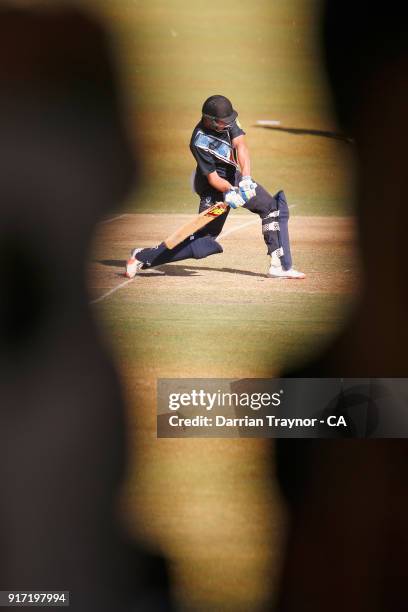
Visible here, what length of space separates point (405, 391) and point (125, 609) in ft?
4.67

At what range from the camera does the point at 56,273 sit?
10.8ft

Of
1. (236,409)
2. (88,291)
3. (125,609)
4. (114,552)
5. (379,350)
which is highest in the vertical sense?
(88,291)

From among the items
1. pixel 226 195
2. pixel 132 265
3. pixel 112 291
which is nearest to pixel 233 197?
pixel 226 195

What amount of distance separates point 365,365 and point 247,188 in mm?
850

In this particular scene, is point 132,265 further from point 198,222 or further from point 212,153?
point 212,153

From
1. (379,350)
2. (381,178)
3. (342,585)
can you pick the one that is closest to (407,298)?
(379,350)

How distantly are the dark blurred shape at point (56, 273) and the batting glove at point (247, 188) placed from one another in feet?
1.45

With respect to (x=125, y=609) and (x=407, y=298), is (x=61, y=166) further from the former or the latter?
(x=125, y=609)

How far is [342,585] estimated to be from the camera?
3375 millimetres

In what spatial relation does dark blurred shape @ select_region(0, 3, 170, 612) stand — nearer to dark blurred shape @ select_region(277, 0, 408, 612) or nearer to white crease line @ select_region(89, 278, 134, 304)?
white crease line @ select_region(89, 278, 134, 304)

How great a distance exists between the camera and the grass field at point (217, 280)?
3.29 metres

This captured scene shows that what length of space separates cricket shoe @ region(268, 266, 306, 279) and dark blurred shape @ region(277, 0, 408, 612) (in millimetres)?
263

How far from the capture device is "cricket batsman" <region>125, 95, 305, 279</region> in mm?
3324

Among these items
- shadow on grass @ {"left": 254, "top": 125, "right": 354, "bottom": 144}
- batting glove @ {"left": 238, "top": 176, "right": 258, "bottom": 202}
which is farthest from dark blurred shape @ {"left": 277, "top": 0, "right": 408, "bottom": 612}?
batting glove @ {"left": 238, "top": 176, "right": 258, "bottom": 202}
